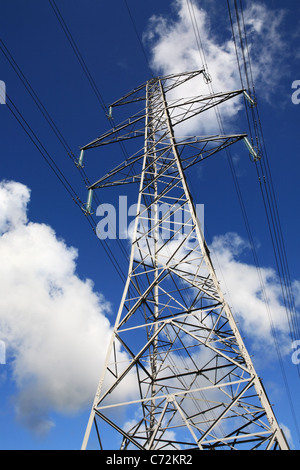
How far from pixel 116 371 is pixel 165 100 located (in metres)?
13.2

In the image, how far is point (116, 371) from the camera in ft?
25.1

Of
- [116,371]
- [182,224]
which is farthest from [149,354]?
[182,224]

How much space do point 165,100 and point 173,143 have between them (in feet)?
13.8

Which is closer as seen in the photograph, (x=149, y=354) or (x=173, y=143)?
(x=149, y=354)

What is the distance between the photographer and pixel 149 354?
9.62m

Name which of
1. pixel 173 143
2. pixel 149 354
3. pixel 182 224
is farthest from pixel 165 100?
pixel 149 354
